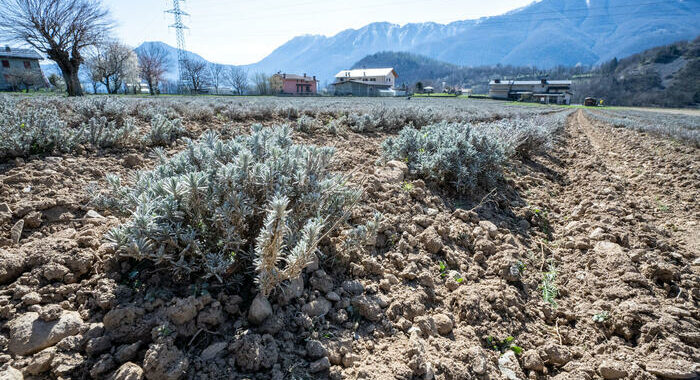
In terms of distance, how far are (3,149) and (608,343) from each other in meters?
5.84

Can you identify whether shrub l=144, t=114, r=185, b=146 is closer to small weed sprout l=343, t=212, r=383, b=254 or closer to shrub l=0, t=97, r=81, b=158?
shrub l=0, t=97, r=81, b=158

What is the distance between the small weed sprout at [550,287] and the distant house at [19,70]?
165 feet

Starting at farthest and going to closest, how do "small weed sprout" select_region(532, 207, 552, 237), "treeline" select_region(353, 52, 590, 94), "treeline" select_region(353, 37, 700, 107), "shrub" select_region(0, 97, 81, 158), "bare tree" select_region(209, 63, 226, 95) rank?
"treeline" select_region(353, 52, 590, 94)
"bare tree" select_region(209, 63, 226, 95)
"treeline" select_region(353, 37, 700, 107)
"small weed sprout" select_region(532, 207, 552, 237)
"shrub" select_region(0, 97, 81, 158)

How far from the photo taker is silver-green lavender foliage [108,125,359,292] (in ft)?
5.07

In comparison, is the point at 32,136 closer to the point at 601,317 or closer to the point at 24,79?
the point at 601,317

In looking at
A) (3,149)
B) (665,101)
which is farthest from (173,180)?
(665,101)

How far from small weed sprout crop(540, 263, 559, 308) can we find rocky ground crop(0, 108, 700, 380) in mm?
25

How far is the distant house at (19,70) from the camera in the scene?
3547 centimetres

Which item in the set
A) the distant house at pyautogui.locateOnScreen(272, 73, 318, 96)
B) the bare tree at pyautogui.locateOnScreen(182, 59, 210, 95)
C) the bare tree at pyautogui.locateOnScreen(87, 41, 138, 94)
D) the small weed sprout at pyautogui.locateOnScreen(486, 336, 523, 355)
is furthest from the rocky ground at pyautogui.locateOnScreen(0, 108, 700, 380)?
the distant house at pyautogui.locateOnScreen(272, 73, 318, 96)

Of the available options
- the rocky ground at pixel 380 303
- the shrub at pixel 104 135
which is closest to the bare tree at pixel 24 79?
the shrub at pixel 104 135

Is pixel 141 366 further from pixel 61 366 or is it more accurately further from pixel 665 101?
pixel 665 101

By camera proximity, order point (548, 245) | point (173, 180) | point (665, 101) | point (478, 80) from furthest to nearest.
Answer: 1. point (478, 80)
2. point (665, 101)
3. point (548, 245)
4. point (173, 180)

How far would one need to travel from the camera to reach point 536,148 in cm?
634

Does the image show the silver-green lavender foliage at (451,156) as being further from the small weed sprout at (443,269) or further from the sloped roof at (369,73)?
the sloped roof at (369,73)
